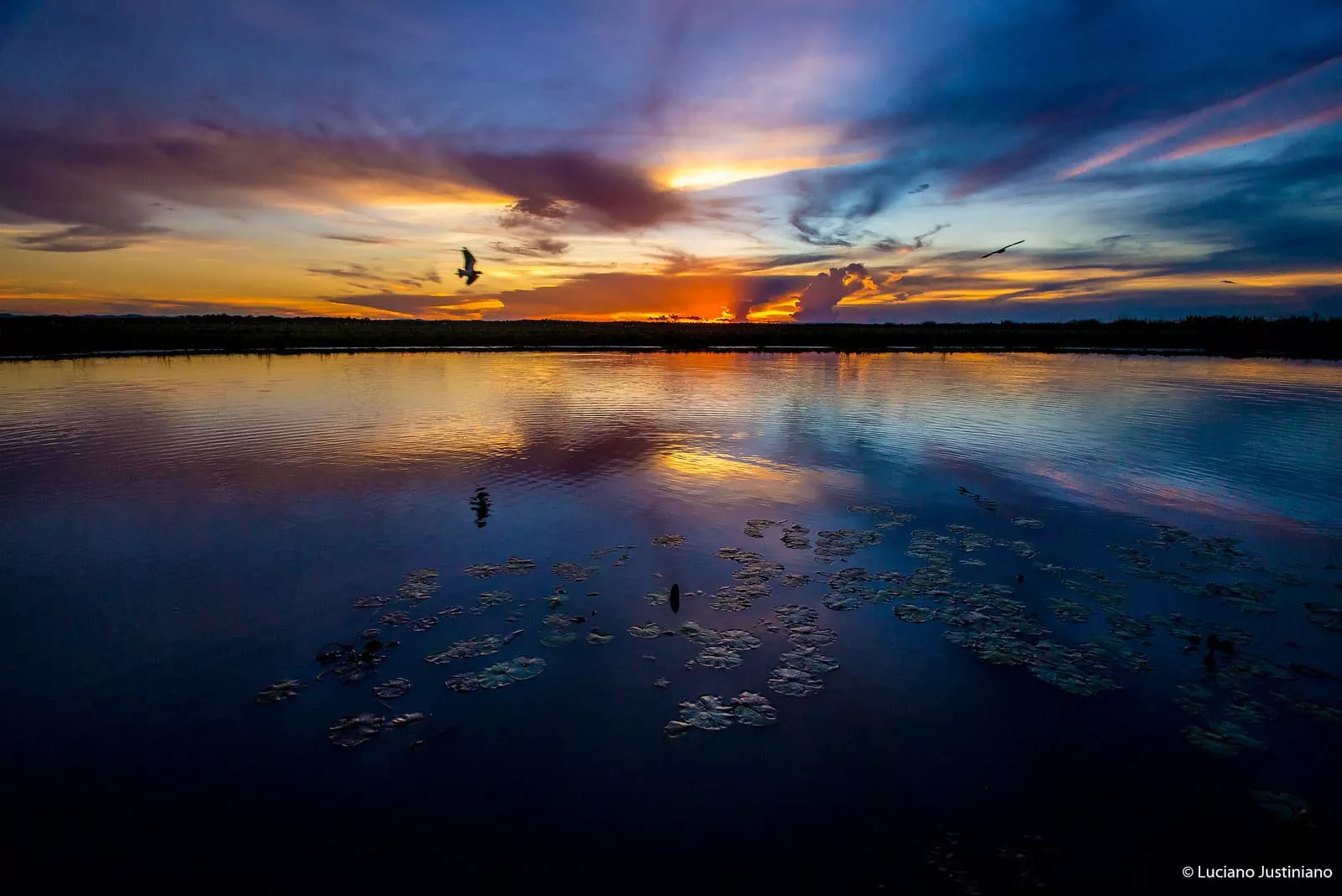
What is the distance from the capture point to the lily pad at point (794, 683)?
7.97 m

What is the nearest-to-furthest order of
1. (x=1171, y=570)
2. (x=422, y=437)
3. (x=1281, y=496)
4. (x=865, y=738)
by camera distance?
(x=865, y=738) < (x=1171, y=570) < (x=1281, y=496) < (x=422, y=437)

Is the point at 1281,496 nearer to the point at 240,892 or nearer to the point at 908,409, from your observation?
the point at 908,409

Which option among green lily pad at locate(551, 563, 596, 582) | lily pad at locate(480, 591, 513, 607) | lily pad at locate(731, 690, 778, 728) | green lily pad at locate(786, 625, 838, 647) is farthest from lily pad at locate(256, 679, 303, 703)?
green lily pad at locate(786, 625, 838, 647)

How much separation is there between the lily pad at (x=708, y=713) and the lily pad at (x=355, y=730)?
12.2 feet

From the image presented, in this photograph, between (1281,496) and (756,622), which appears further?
(1281,496)

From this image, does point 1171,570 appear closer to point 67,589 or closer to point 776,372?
point 67,589

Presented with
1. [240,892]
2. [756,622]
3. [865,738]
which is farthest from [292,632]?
[865,738]

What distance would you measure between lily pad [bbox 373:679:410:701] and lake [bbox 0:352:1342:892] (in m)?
0.13

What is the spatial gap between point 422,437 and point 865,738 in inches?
788

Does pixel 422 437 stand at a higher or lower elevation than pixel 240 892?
higher

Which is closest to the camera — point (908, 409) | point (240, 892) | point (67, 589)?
point (240, 892)

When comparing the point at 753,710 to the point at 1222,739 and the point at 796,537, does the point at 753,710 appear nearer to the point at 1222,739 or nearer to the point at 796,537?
the point at 1222,739

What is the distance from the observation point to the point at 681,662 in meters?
8.60

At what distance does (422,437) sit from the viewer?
22.9m
